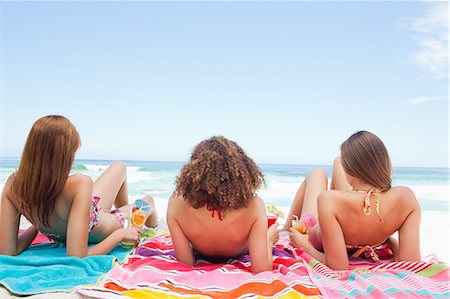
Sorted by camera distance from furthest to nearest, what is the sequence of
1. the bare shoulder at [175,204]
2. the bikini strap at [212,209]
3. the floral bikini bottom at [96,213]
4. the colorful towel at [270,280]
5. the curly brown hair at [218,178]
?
1. the floral bikini bottom at [96,213]
2. the bare shoulder at [175,204]
3. the bikini strap at [212,209]
4. the curly brown hair at [218,178]
5. the colorful towel at [270,280]

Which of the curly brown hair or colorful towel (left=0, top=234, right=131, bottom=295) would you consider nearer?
colorful towel (left=0, top=234, right=131, bottom=295)

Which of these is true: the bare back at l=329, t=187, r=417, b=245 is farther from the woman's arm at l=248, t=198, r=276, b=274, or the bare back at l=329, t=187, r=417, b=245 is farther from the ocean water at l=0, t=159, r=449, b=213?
the ocean water at l=0, t=159, r=449, b=213

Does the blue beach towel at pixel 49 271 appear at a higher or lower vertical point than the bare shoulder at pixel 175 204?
lower

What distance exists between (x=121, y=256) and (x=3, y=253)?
3.02 feet

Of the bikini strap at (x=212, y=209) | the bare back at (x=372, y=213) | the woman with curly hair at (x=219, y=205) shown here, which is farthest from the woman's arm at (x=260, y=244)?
the bare back at (x=372, y=213)

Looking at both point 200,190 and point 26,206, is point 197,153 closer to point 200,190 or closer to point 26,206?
point 200,190

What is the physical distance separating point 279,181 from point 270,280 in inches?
714

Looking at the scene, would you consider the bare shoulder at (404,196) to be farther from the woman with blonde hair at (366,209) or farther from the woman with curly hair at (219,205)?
the woman with curly hair at (219,205)

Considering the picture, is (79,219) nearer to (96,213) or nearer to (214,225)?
(96,213)

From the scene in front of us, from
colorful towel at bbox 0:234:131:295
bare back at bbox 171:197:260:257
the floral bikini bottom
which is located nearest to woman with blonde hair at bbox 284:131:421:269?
bare back at bbox 171:197:260:257

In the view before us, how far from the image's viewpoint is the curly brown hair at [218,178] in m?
2.84

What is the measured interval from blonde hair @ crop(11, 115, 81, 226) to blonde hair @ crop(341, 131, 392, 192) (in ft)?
6.89

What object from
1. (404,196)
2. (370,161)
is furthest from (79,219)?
(404,196)

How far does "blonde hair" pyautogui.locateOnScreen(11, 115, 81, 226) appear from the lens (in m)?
3.22
